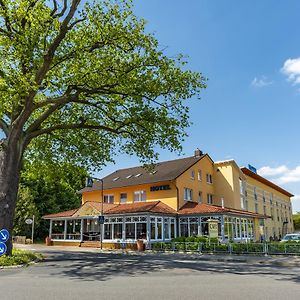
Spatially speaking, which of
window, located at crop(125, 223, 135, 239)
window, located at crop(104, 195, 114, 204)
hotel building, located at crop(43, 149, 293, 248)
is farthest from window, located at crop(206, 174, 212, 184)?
window, located at crop(125, 223, 135, 239)

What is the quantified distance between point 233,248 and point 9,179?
595 inches

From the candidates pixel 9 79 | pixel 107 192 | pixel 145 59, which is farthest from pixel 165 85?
pixel 107 192

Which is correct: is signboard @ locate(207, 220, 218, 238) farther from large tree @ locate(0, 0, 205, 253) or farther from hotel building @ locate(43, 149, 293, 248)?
large tree @ locate(0, 0, 205, 253)

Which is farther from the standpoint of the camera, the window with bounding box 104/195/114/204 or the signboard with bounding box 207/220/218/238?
the window with bounding box 104/195/114/204

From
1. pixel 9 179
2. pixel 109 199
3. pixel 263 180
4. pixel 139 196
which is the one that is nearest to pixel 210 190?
pixel 139 196

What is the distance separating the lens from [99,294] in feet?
30.2

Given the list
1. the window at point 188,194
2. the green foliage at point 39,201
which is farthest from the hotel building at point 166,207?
the green foliage at point 39,201

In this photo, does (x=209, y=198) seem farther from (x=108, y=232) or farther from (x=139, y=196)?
(x=108, y=232)

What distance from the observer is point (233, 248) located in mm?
24172

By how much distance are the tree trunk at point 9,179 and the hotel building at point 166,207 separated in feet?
42.8

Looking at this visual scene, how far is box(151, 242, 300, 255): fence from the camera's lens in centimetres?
2236

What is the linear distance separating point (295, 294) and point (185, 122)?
495 inches

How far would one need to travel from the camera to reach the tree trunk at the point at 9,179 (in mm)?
16766

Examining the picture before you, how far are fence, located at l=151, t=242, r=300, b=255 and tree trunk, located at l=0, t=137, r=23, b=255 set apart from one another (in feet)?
44.0
